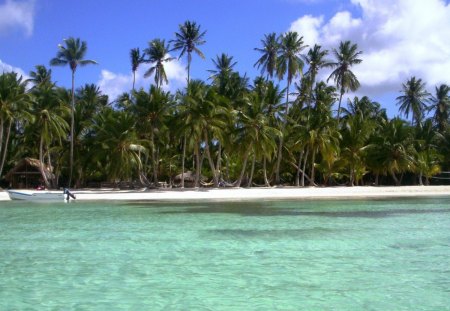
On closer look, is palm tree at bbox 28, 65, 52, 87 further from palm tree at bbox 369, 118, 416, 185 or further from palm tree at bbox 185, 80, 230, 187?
palm tree at bbox 369, 118, 416, 185

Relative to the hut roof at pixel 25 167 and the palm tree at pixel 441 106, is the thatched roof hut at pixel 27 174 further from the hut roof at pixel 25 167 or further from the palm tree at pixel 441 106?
the palm tree at pixel 441 106

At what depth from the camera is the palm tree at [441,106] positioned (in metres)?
55.8

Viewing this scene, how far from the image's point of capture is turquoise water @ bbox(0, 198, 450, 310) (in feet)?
22.4

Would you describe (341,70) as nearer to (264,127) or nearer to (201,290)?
(264,127)

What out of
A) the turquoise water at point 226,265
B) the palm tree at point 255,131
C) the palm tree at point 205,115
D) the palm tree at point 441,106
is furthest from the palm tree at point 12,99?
the palm tree at point 441,106

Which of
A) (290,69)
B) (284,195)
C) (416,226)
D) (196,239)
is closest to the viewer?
(196,239)

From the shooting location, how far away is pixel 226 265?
30.6ft

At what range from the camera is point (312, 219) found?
18.0 meters

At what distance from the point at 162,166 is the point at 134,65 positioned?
11.3 meters

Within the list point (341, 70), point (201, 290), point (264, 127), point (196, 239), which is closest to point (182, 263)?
point (201, 290)

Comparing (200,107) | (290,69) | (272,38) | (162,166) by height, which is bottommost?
(162,166)

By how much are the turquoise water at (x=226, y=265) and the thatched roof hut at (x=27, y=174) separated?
1043 inches

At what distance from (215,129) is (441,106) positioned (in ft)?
105

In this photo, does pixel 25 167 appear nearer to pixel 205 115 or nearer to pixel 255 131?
pixel 205 115
